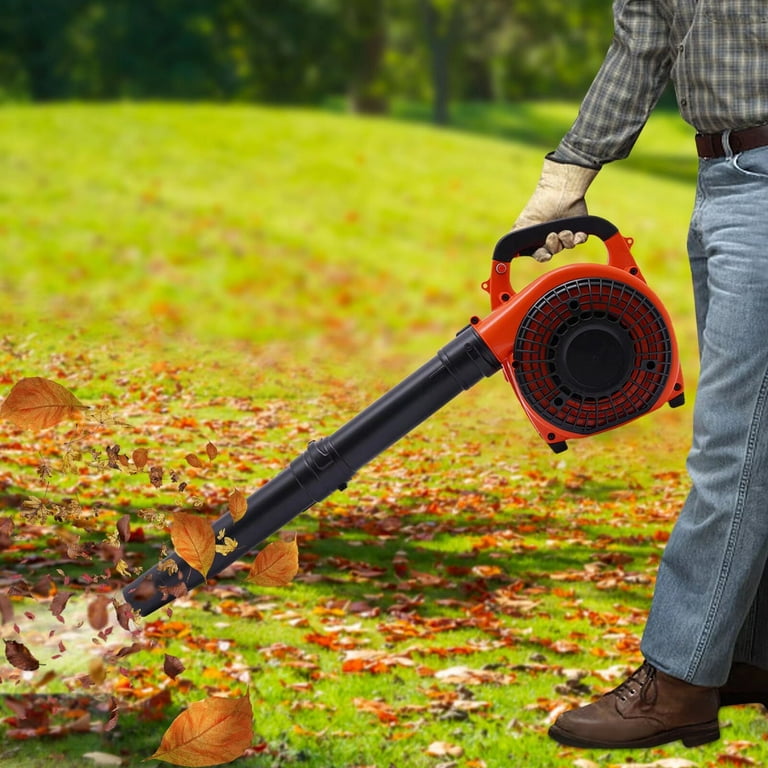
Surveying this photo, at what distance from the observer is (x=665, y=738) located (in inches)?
113

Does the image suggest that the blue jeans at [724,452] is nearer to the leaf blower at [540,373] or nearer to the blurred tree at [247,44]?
the leaf blower at [540,373]

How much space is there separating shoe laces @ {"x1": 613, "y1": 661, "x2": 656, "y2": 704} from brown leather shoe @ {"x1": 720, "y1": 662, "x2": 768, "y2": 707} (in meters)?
0.27

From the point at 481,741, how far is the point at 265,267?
23.6 ft

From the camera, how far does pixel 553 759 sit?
3.19m

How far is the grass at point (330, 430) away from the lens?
139 inches

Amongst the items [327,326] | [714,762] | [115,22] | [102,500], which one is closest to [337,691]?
[714,762]

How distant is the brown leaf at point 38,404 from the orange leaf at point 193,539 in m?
0.31

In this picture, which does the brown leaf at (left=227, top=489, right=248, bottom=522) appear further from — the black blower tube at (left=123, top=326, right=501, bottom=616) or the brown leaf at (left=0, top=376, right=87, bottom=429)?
the brown leaf at (left=0, top=376, right=87, bottom=429)

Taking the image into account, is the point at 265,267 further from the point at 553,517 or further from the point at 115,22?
the point at 115,22

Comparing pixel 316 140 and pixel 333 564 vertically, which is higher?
pixel 316 140


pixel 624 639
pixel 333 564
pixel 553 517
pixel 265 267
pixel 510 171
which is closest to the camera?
pixel 624 639

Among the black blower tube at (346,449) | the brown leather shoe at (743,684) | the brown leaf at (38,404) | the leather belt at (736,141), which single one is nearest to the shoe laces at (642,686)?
the brown leather shoe at (743,684)

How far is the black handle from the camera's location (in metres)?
2.84

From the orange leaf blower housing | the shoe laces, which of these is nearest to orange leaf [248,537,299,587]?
the orange leaf blower housing
